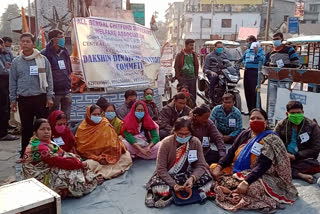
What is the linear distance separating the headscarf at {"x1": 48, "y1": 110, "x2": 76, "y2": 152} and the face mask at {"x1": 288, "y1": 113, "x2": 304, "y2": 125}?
8.82 feet

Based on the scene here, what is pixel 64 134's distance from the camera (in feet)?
13.8

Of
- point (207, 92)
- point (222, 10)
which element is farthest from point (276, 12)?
point (207, 92)

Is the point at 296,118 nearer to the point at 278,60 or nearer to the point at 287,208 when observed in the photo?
the point at 287,208

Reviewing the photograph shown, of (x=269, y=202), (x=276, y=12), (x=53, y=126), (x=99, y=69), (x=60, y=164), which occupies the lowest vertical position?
(x=269, y=202)

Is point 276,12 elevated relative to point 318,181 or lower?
elevated

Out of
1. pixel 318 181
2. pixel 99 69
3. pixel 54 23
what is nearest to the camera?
pixel 318 181

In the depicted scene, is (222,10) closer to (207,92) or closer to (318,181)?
(207,92)

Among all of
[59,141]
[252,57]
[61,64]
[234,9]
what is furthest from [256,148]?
[234,9]

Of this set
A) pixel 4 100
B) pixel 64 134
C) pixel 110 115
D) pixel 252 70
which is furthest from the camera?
pixel 252 70

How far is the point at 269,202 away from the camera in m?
3.33

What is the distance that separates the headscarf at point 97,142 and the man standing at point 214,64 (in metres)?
3.68

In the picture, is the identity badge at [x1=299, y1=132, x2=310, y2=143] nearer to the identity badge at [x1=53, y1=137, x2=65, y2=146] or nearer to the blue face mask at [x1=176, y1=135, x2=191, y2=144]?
the blue face mask at [x1=176, y1=135, x2=191, y2=144]

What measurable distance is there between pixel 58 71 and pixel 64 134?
132 cm

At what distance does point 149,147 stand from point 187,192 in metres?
1.42
